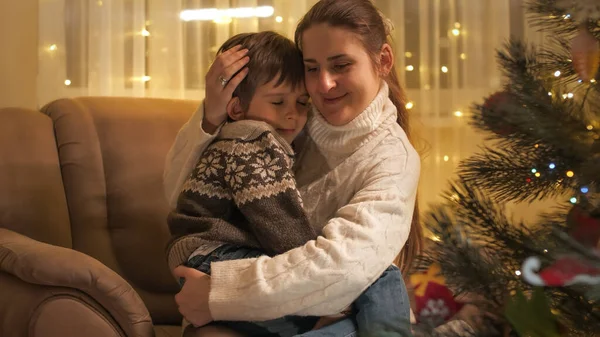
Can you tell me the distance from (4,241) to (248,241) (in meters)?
0.67

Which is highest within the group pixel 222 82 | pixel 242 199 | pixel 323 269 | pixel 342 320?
pixel 222 82

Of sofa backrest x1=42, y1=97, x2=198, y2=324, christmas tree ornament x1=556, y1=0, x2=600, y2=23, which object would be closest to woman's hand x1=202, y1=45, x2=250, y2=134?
sofa backrest x1=42, y1=97, x2=198, y2=324

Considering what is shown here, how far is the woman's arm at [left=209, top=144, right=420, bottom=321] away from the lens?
4.22 ft

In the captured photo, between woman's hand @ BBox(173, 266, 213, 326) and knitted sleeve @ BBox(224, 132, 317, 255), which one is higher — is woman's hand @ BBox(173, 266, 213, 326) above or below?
below

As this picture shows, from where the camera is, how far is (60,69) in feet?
9.29

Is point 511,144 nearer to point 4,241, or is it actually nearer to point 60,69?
point 4,241

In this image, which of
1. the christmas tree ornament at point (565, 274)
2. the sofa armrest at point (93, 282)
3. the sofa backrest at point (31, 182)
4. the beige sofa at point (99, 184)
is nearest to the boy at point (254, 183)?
the sofa armrest at point (93, 282)

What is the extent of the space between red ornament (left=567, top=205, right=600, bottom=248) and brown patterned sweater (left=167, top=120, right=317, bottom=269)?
2.58 ft

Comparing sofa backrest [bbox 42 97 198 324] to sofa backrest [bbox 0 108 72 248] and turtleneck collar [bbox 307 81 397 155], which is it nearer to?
sofa backrest [bbox 0 108 72 248]

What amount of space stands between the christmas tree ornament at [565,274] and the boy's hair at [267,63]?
0.98 meters

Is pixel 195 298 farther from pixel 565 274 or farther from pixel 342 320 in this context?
pixel 565 274

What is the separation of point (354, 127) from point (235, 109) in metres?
0.27

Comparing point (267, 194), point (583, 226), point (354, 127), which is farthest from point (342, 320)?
point (583, 226)

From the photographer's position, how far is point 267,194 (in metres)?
1.42
